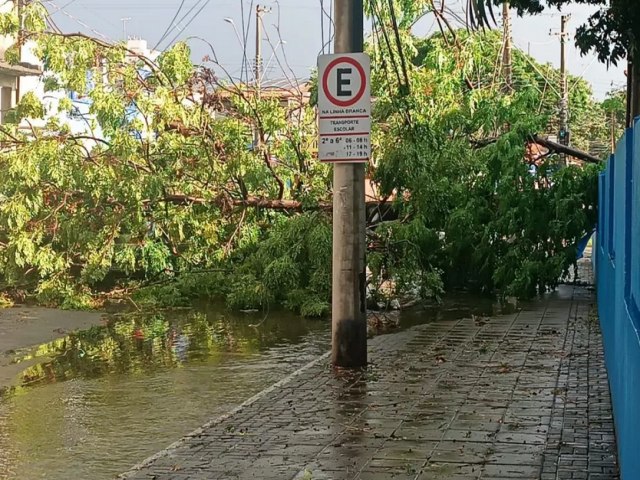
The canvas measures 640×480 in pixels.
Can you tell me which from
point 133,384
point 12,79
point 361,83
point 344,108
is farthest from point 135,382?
point 12,79

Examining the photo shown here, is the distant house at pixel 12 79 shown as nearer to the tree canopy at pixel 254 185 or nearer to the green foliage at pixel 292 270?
the tree canopy at pixel 254 185

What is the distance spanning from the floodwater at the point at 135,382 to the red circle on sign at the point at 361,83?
2.89 metres

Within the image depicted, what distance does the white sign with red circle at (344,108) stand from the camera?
9.29m

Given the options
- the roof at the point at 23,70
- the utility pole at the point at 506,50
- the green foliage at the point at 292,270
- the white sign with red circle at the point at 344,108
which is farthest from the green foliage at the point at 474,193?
the roof at the point at 23,70

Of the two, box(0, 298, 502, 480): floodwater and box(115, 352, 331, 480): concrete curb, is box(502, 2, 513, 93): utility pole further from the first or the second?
box(115, 352, 331, 480): concrete curb

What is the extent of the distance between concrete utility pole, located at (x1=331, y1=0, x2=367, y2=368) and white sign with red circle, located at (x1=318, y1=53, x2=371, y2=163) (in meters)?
0.13

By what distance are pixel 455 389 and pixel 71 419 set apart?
11.2 feet

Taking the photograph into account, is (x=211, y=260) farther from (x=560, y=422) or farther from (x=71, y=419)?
(x=560, y=422)

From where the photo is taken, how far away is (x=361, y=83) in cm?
932

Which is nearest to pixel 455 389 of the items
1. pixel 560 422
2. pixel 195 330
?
pixel 560 422

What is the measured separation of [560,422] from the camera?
7.20 meters

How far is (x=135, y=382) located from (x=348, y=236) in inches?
103

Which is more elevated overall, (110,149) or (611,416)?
(110,149)

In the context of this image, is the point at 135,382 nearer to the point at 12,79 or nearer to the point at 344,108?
the point at 344,108
